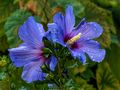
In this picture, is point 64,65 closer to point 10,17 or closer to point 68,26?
point 68,26

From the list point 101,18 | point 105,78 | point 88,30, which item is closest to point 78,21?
point 101,18

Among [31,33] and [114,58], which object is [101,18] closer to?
[114,58]

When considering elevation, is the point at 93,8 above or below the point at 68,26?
below

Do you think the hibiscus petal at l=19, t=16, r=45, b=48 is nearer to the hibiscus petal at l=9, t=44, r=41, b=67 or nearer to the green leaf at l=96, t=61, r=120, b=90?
the hibiscus petal at l=9, t=44, r=41, b=67

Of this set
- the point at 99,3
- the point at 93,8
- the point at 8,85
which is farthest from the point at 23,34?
the point at 99,3

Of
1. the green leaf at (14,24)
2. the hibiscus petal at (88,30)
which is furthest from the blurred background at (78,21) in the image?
the hibiscus petal at (88,30)
